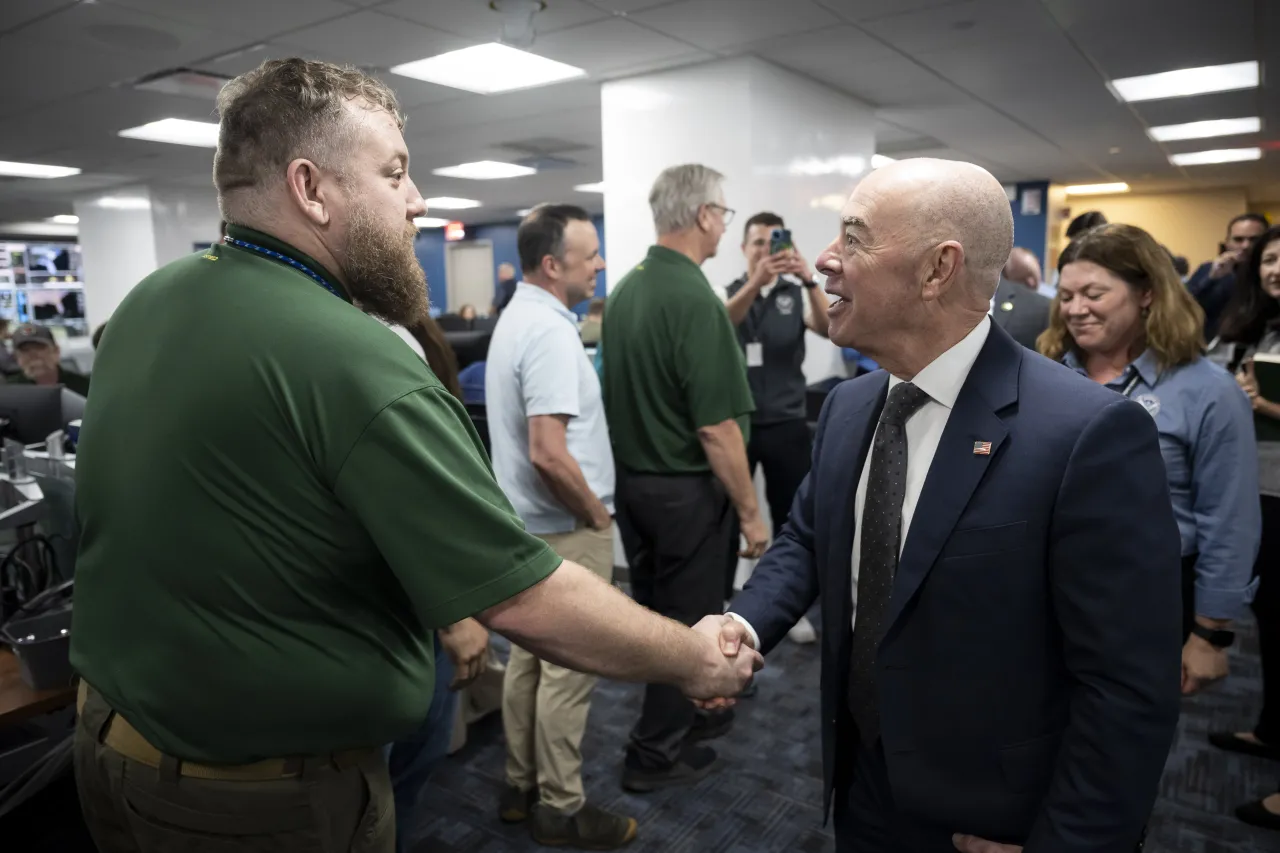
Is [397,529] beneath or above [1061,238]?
beneath

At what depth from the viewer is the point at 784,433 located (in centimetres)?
351

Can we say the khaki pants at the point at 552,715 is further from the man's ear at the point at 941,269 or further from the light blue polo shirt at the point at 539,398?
the man's ear at the point at 941,269

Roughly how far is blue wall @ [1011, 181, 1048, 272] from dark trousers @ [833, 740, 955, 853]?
35.0 feet

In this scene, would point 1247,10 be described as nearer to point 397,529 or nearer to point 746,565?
point 746,565

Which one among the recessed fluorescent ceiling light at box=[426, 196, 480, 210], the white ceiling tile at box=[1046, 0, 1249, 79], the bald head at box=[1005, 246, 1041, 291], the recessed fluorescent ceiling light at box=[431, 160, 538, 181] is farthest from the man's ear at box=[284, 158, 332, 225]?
the recessed fluorescent ceiling light at box=[426, 196, 480, 210]

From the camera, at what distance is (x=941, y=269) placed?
1.08 m

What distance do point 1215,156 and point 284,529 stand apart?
10698 mm

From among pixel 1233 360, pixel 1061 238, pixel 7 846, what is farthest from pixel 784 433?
pixel 1061 238

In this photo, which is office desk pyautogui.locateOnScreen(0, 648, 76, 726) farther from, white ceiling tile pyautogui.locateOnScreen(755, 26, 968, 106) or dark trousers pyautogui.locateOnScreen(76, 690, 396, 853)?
white ceiling tile pyautogui.locateOnScreen(755, 26, 968, 106)

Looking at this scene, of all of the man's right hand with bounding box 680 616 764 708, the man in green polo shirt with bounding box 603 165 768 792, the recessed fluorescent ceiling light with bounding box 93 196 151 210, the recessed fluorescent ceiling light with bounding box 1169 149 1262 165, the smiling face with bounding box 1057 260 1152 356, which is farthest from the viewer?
the recessed fluorescent ceiling light with bounding box 93 196 151 210

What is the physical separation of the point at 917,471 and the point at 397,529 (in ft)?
2.31

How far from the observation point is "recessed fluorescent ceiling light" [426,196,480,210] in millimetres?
11148

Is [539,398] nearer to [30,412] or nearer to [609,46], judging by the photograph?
[30,412]

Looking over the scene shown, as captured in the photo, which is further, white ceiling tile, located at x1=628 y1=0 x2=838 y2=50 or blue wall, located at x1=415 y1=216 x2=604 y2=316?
blue wall, located at x1=415 y1=216 x2=604 y2=316
